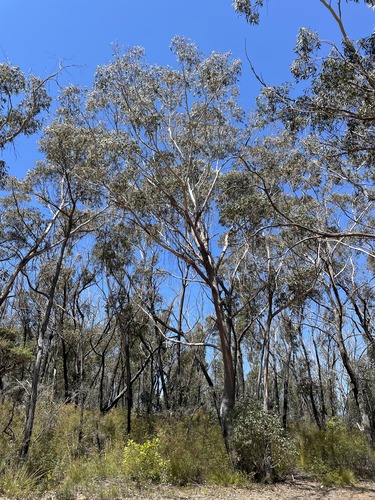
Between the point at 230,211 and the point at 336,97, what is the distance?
14.6ft

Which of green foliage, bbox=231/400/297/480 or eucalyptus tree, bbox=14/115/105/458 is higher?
eucalyptus tree, bbox=14/115/105/458

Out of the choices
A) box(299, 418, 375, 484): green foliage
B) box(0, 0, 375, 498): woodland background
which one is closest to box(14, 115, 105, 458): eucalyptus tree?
box(0, 0, 375, 498): woodland background

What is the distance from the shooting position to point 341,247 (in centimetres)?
1850

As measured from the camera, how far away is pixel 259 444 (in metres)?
9.87

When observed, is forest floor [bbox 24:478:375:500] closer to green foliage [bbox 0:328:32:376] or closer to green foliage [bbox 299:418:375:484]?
green foliage [bbox 299:418:375:484]

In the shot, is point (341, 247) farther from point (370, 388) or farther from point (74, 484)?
point (74, 484)

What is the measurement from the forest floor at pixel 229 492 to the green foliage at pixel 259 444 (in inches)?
18.1

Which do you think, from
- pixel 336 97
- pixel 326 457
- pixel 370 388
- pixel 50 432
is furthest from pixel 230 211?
pixel 370 388

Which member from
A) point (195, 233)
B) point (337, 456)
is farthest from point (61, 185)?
point (337, 456)

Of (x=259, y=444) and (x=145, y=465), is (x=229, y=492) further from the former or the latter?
(x=145, y=465)

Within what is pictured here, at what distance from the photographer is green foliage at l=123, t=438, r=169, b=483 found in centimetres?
887

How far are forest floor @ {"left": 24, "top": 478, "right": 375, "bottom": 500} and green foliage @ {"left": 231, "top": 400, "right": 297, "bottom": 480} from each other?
1.51 feet

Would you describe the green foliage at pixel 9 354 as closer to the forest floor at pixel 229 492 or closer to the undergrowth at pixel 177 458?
the undergrowth at pixel 177 458

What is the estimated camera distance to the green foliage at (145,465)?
887cm
